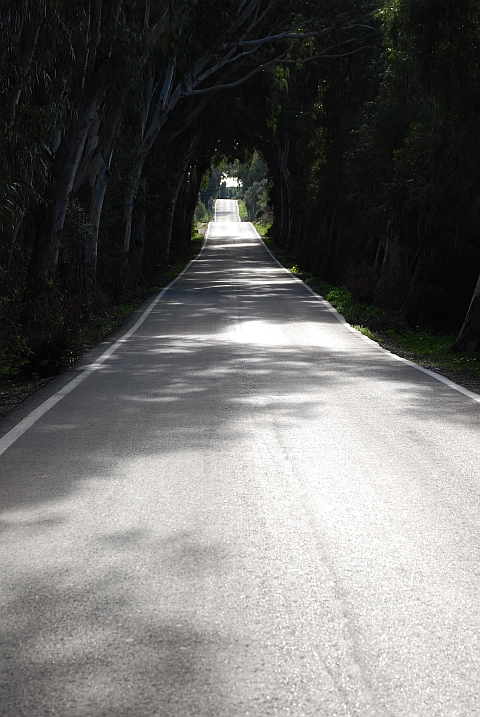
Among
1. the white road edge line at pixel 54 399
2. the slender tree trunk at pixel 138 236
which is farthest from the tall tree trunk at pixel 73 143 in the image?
the slender tree trunk at pixel 138 236

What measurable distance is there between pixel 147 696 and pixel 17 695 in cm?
47

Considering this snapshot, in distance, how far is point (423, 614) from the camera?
14.3 feet

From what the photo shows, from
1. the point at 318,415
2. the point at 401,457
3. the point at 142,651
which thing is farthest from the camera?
the point at 318,415

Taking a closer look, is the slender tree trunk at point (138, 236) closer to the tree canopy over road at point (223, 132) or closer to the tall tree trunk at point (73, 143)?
the tree canopy over road at point (223, 132)

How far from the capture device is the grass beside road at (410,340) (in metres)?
15.2

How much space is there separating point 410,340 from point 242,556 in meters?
16.3

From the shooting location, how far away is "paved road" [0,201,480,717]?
143 inches

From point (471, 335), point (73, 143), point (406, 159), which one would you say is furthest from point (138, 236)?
point (471, 335)

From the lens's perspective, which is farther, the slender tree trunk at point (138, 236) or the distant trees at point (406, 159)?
the slender tree trunk at point (138, 236)

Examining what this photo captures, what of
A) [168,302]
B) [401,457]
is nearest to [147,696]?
[401,457]

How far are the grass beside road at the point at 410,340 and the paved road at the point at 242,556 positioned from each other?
12.7 ft

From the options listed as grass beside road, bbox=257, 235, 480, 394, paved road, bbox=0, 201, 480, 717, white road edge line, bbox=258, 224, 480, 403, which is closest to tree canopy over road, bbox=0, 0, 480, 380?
grass beside road, bbox=257, 235, 480, 394

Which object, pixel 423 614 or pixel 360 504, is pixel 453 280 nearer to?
pixel 360 504

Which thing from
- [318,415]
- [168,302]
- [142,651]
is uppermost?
[142,651]
